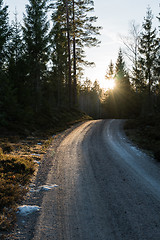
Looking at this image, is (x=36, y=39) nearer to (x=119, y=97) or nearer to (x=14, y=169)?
(x=14, y=169)

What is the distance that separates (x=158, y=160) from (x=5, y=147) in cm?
803

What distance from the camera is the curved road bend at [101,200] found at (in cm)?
355

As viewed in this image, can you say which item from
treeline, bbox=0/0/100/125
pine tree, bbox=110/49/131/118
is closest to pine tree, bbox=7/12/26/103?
treeline, bbox=0/0/100/125

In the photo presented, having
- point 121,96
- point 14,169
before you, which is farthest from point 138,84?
point 14,169

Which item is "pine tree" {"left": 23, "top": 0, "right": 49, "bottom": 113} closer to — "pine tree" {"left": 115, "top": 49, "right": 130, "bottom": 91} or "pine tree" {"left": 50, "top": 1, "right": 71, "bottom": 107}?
"pine tree" {"left": 50, "top": 1, "right": 71, "bottom": 107}

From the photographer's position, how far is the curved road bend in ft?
11.6

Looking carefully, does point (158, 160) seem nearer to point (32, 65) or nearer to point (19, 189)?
point (19, 189)

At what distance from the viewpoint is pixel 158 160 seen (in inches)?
333

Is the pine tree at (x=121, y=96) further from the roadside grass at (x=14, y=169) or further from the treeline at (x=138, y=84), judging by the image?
the roadside grass at (x=14, y=169)

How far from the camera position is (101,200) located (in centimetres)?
474

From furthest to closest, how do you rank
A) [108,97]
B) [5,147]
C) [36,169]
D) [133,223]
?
[108,97]
[5,147]
[36,169]
[133,223]

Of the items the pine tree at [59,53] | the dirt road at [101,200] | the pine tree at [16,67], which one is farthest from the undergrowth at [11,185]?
the pine tree at [59,53]

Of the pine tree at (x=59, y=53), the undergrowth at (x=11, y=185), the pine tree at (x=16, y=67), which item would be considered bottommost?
the undergrowth at (x=11, y=185)

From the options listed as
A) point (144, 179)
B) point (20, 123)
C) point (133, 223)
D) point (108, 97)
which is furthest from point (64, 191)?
point (108, 97)
